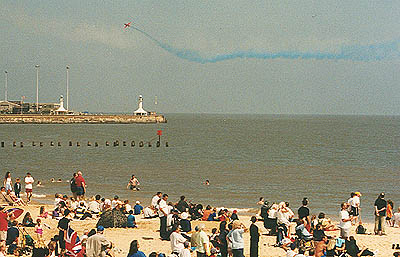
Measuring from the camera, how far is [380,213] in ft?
61.1

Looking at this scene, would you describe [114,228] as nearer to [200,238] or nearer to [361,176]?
[200,238]

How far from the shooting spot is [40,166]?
181 ft

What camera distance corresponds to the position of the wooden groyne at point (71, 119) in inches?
6654

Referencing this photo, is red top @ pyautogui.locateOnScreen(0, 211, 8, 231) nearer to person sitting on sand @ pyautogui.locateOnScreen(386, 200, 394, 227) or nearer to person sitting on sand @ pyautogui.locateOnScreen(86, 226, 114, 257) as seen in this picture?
person sitting on sand @ pyautogui.locateOnScreen(86, 226, 114, 257)

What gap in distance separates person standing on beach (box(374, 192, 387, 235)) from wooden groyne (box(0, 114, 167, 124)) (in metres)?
160

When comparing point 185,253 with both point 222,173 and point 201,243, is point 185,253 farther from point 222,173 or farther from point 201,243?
point 222,173

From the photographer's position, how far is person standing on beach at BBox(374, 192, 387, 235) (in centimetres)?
1833

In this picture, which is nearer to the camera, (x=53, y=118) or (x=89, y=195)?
(x=89, y=195)

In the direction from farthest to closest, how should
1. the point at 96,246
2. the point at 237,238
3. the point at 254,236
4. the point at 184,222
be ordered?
the point at 184,222 → the point at 254,236 → the point at 237,238 → the point at 96,246

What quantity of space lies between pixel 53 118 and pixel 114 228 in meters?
158

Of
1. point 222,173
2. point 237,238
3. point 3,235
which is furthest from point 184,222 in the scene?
point 222,173

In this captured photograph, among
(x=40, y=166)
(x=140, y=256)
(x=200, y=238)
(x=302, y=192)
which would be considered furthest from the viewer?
(x=40, y=166)

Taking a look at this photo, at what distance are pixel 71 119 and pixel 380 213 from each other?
16641cm

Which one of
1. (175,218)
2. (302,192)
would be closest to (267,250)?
(175,218)
